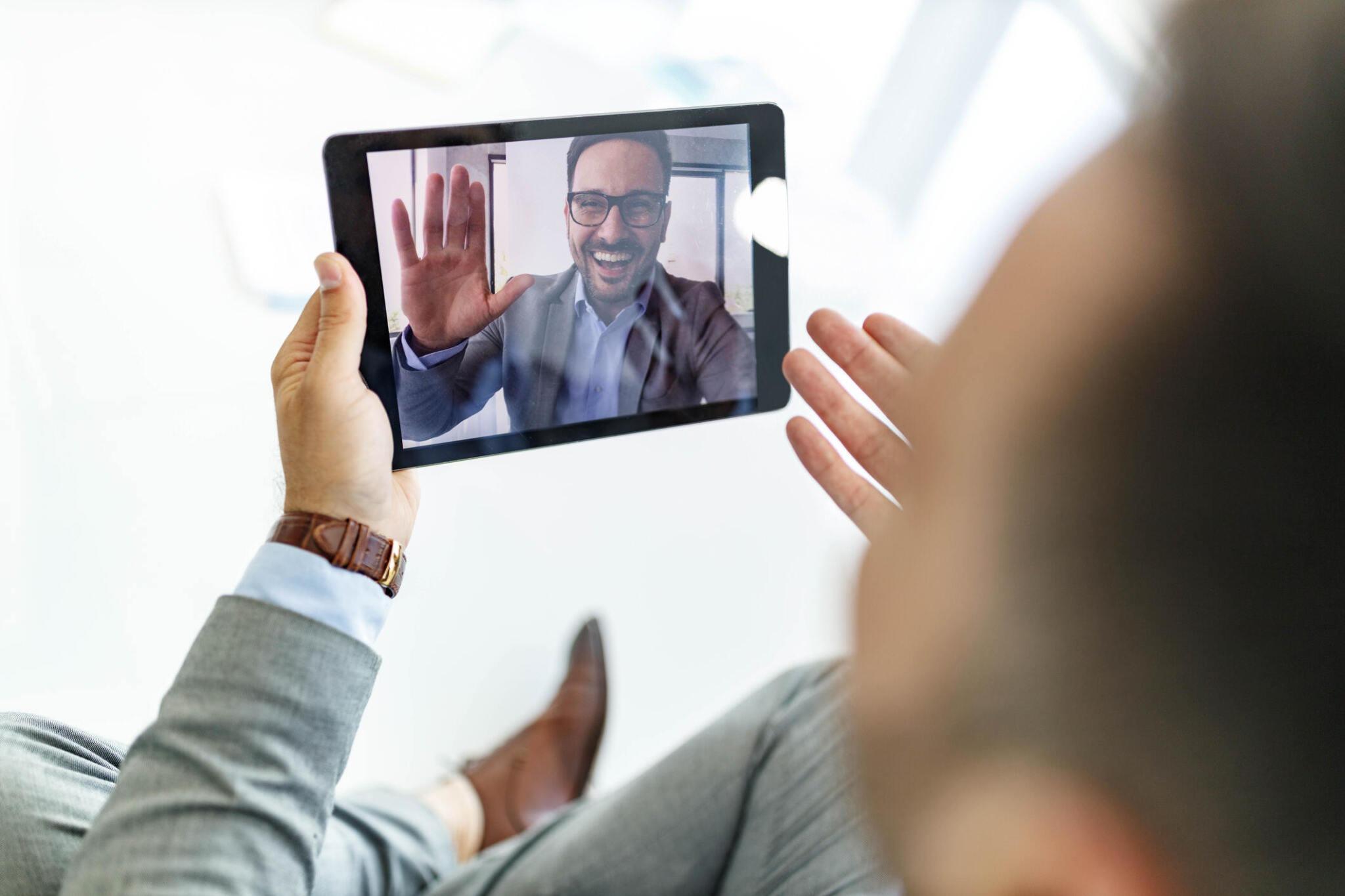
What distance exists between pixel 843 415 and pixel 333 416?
0.50m

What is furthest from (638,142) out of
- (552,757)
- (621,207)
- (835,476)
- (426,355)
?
Answer: (552,757)

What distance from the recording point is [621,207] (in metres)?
0.83

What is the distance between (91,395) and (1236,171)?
1296 mm

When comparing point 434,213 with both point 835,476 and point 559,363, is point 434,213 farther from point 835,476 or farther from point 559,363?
point 835,476

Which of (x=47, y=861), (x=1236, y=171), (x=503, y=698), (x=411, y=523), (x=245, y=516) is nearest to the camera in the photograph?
(x=1236, y=171)

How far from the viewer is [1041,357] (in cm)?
31

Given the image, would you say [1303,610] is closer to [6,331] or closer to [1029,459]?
[1029,459]

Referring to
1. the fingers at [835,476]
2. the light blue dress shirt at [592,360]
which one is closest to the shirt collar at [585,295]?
the light blue dress shirt at [592,360]

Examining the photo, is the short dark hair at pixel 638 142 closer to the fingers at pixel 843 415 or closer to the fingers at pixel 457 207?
the fingers at pixel 457 207

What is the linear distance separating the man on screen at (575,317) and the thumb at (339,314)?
0.17 feet

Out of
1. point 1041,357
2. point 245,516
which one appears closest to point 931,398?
point 1041,357

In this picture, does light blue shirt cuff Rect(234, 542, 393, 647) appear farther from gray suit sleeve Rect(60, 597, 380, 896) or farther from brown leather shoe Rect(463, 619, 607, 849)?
brown leather shoe Rect(463, 619, 607, 849)

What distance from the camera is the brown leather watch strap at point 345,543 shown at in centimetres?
65

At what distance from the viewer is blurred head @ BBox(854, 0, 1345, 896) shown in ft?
0.90
